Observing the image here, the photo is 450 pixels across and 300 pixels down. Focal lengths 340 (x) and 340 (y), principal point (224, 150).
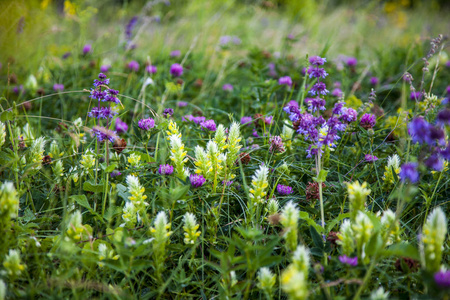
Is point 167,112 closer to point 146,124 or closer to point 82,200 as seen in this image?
point 146,124

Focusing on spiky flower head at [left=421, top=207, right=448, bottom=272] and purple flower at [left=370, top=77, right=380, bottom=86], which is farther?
purple flower at [left=370, top=77, right=380, bottom=86]

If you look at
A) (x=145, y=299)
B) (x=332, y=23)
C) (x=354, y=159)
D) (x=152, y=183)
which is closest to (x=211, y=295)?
(x=145, y=299)

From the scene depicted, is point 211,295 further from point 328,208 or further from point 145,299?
point 328,208

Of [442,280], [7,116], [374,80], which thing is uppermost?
[7,116]


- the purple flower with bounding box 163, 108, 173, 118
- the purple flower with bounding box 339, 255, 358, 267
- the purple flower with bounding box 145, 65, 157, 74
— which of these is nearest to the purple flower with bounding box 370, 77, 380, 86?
the purple flower with bounding box 145, 65, 157, 74

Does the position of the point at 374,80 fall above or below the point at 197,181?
below

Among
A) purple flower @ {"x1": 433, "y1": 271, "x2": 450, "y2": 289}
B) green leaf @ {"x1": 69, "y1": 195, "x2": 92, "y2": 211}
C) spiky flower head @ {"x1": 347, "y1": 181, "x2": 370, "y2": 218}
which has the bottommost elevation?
green leaf @ {"x1": 69, "y1": 195, "x2": 92, "y2": 211}

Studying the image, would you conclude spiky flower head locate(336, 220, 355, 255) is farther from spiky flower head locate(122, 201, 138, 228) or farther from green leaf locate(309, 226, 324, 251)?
spiky flower head locate(122, 201, 138, 228)

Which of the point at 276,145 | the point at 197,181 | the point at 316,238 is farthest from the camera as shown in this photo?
the point at 276,145

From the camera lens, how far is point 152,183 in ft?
4.81

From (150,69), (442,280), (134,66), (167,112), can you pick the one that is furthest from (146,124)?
(134,66)

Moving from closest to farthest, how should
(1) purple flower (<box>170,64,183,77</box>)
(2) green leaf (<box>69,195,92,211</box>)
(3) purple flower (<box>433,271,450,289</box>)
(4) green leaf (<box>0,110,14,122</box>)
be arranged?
(3) purple flower (<box>433,271,450,289</box>) → (2) green leaf (<box>69,195,92,211</box>) → (4) green leaf (<box>0,110,14,122</box>) → (1) purple flower (<box>170,64,183,77</box>)

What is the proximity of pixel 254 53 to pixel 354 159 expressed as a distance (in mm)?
1741

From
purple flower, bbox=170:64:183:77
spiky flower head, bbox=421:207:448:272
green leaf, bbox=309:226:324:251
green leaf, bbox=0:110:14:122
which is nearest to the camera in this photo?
spiky flower head, bbox=421:207:448:272
